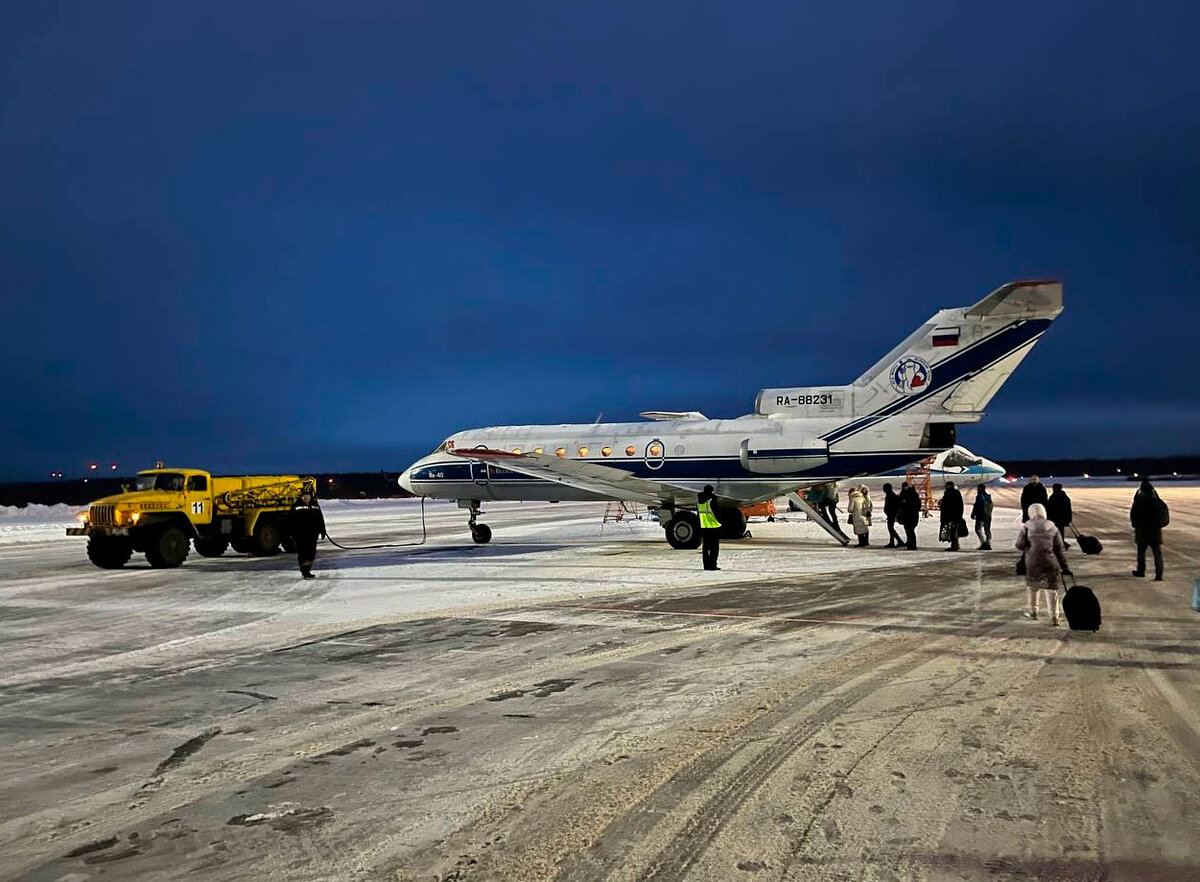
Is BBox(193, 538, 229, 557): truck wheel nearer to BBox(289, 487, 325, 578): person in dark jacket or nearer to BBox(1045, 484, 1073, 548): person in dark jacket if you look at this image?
BBox(289, 487, 325, 578): person in dark jacket

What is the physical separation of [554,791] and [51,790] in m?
3.19

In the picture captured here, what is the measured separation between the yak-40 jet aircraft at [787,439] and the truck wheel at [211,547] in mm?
6682

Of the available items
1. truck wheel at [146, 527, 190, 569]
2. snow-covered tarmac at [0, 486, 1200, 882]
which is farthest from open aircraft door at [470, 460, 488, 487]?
snow-covered tarmac at [0, 486, 1200, 882]

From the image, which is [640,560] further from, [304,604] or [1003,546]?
[1003,546]

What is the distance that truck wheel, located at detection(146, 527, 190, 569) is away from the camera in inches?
789

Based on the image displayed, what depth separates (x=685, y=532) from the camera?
896 inches

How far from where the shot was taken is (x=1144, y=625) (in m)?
10.7

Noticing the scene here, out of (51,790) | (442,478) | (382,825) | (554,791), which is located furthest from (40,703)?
(442,478)

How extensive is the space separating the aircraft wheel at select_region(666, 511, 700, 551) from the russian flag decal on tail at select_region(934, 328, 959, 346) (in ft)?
24.9

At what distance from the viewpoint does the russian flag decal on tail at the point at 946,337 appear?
21516mm

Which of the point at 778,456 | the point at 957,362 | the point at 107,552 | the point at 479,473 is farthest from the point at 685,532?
the point at 107,552

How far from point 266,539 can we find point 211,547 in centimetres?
136

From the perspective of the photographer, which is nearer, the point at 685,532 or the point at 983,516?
the point at 983,516

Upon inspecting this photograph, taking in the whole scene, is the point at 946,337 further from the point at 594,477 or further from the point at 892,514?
the point at 594,477
